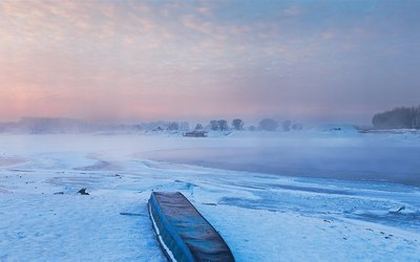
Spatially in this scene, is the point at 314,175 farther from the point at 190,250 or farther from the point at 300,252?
the point at 190,250

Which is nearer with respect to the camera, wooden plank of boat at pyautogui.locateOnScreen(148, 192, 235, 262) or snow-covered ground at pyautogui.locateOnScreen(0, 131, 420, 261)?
wooden plank of boat at pyautogui.locateOnScreen(148, 192, 235, 262)

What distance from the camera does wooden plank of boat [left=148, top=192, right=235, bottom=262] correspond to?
7.91 m

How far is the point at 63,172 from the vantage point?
2647 centimetres

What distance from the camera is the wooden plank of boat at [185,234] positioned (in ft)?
25.9

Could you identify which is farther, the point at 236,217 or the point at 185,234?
the point at 236,217

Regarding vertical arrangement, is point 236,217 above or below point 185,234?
below

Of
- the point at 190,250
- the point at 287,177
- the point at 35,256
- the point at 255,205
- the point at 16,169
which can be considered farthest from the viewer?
the point at 16,169

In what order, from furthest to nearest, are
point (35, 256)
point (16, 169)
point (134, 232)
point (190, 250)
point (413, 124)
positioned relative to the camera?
point (413, 124) < point (16, 169) < point (134, 232) < point (35, 256) < point (190, 250)

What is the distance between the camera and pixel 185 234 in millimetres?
9094

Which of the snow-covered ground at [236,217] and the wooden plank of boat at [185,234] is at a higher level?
the wooden plank of boat at [185,234]

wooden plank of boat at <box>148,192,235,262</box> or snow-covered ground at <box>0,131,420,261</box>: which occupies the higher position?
wooden plank of boat at <box>148,192,235,262</box>

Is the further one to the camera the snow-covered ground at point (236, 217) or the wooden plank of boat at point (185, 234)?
the snow-covered ground at point (236, 217)

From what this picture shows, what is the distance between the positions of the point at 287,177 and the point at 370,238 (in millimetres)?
15134

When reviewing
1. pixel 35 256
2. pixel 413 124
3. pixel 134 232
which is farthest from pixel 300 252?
pixel 413 124
